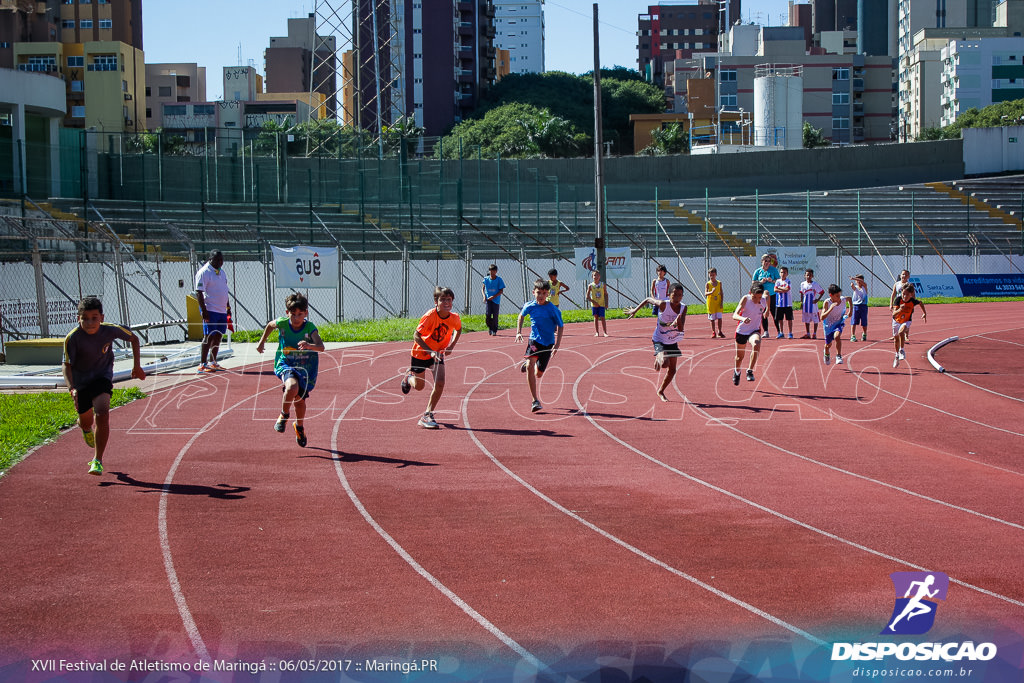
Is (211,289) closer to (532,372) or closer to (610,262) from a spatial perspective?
(532,372)

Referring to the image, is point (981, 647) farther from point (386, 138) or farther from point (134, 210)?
point (386, 138)

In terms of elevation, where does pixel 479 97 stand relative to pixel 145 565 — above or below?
above

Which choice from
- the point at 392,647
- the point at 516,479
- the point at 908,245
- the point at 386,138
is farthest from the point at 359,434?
the point at 386,138

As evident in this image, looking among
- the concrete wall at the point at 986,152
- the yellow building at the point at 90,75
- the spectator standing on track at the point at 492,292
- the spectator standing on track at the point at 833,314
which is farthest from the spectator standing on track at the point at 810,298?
the yellow building at the point at 90,75

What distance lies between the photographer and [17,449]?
11.3m

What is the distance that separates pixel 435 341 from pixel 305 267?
532 inches

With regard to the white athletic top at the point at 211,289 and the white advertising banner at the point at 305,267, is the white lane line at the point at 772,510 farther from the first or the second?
the white advertising banner at the point at 305,267

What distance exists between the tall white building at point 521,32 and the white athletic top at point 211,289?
151m

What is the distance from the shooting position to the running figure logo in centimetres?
629

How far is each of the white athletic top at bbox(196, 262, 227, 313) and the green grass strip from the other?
1.98 meters

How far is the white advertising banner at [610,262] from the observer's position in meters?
33.3

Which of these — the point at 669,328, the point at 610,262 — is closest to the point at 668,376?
the point at 669,328

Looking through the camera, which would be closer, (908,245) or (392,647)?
(392,647)

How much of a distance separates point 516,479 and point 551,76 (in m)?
97.4
